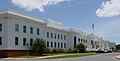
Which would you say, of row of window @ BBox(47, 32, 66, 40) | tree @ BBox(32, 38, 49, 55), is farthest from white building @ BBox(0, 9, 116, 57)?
tree @ BBox(32, 38, 49, 55)

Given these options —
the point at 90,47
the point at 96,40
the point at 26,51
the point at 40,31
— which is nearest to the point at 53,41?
the point at 40,31

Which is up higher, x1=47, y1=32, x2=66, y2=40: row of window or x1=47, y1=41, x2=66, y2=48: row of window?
x1=47, y1=32, x2=66, y2=40: row of window

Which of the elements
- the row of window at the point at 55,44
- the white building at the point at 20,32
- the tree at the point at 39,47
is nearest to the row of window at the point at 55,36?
the white building at the point at 20,32

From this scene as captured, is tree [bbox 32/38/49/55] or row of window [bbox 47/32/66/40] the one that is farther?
row of window [bbox 47/32/66/40]

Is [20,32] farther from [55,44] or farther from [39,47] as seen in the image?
[55,44]

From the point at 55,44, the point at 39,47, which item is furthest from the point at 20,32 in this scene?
the point at 55,44

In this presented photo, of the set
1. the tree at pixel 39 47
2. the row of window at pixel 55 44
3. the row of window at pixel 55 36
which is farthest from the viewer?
the row of window at pixel 55 36

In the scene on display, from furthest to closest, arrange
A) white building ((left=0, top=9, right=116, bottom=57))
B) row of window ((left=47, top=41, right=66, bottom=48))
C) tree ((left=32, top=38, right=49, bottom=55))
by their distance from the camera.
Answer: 1. row of window ((left=47, top=41, right=66, bottom=48))
2. tree ((left=32, top=38, right=49, bottom=55))
3. white building ((left=0, top=9, right=116, bottom=57))

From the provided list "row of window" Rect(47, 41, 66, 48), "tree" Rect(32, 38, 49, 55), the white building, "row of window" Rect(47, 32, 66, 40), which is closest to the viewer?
the white building

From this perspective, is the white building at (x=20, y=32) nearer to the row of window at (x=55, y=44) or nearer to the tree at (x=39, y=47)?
the row of window at (x=55, y=44)

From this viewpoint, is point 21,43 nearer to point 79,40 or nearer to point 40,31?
point 40,31

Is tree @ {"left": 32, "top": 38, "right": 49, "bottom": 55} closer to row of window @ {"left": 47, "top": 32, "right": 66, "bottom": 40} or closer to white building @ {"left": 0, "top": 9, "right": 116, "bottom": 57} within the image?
white building @ {"left": 0, "top": 9, "right": 116, "bottom": 57}

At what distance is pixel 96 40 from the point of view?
106 meters

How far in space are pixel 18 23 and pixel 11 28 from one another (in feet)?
8.04
